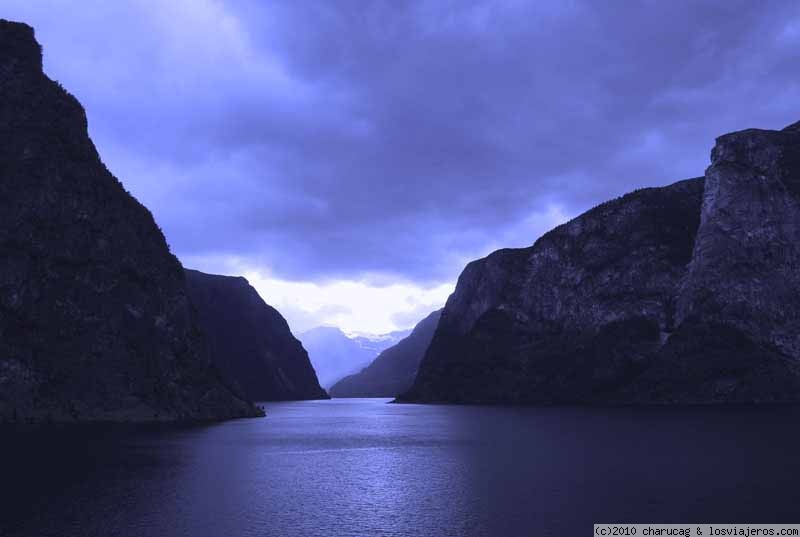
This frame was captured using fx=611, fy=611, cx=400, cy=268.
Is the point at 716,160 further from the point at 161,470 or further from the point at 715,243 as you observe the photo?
the point at 161,470

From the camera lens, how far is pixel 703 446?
194 feet

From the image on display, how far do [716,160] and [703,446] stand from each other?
147 m

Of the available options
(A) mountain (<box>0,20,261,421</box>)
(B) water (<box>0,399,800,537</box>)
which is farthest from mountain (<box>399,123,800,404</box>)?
(A) mountain (<box>0,20,261,421</box>)

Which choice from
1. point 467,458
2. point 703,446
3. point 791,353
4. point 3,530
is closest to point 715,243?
point 791,353

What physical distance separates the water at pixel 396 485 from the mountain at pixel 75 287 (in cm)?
3394

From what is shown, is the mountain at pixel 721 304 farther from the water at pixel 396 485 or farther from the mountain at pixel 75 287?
the mountain at pixel 75 287

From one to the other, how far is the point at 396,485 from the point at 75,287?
9576cm

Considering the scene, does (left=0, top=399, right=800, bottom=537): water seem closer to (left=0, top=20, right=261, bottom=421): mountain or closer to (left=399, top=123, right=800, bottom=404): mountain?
(left=0, top=20, right=261, bottom=421): mountain

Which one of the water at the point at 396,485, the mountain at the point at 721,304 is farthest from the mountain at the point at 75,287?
the mountain at the point at 721,304

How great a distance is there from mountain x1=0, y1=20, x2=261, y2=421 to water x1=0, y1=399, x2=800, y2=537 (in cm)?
3394

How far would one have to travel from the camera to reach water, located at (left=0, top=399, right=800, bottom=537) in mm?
30641

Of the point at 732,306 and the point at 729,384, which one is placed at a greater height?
the point at 732,306

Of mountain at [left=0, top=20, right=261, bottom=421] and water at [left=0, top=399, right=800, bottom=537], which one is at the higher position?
mountain at [left=0, top=20, right=261, bottom=421]

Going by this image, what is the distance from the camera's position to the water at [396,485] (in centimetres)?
3064
